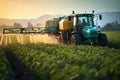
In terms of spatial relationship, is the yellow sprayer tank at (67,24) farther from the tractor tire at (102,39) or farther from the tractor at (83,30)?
the tractor tire at (102,39)

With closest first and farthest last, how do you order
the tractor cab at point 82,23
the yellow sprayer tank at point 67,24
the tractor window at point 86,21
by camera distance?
1. the tractor cab at point 82,23
2. the tractor window at point 86,21
3. the yellow sprayer tank at point 67,24

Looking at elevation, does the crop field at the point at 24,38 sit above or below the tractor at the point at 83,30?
below

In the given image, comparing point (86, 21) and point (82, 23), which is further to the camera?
point (86, 21)

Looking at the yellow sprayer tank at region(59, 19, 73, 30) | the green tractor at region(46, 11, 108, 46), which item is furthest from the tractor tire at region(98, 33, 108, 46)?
the yellow sprayer tank at region(59, 19, 73, 30)

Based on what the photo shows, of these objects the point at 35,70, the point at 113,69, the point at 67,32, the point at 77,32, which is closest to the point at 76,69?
the point at 113,69

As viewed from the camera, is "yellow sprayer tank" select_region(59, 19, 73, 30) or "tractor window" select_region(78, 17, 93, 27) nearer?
"tractor window" select_region(78, 17, 93, 27)

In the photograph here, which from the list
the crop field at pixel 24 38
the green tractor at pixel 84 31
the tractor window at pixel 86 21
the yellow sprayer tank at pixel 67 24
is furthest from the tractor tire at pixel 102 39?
the crop field at pixel 24 38

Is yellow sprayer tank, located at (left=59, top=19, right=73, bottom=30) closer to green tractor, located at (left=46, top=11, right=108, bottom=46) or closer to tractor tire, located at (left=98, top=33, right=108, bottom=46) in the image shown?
green tractor, located at (left=46, top=11, right=108, bottom=46)

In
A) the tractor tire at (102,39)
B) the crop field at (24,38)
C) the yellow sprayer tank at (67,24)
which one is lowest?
the crop field at (24,38)

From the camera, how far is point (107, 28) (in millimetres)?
91562

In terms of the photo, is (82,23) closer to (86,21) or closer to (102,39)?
(86,21)

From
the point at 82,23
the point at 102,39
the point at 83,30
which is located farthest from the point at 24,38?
the point at 102,39

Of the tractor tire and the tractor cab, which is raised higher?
the tractor cab

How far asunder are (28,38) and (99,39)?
14.9 metres
